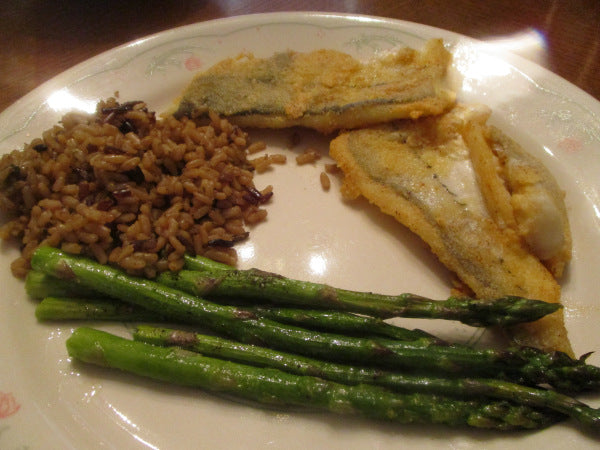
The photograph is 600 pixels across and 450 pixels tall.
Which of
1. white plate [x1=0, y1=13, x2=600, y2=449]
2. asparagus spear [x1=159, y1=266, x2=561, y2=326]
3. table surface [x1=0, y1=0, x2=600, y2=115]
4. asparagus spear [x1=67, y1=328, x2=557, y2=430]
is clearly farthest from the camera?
table surface [x1=0, y1=0, x2=600, y2=115]

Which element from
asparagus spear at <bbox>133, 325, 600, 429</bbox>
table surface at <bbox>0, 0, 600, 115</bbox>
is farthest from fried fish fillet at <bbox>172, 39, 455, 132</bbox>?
asparagus spear at <bbox>133, 325, 600, 429</bbox>

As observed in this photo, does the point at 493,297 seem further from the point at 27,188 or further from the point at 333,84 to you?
the point at 27,188

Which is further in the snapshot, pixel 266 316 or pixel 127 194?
pixel 127 194

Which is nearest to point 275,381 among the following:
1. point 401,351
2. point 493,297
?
point 401,351

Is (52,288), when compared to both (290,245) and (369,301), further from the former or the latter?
(369,301)

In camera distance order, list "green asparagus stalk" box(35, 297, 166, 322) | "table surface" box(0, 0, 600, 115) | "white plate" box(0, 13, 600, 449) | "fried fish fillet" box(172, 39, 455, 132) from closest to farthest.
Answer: "white plate" box(0, 13, 600, 449) → "green asparagus stalk" box(35, 297, 166, 322) → "fried fish fillet" box(172, 39, 455, 132) → "table surface" box(0, 0, 600, 115)

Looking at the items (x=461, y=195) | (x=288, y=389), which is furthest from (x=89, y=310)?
(x=461, y=195)

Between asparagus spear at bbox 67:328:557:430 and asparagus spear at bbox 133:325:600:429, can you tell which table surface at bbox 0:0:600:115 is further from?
asparagus spear at bbox 133:325:600:429
